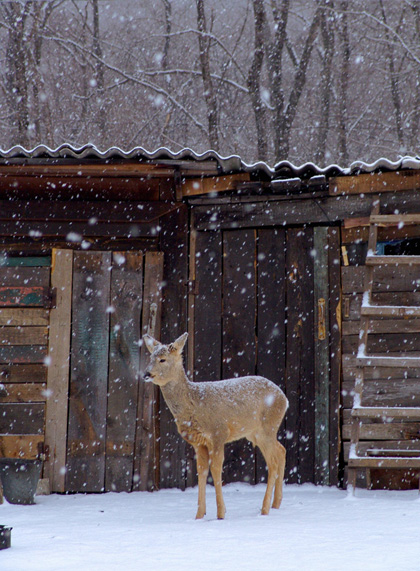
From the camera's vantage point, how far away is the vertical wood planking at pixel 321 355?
7.00 m

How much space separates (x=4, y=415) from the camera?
7.15 meters

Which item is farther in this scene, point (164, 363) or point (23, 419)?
point (23, 419)

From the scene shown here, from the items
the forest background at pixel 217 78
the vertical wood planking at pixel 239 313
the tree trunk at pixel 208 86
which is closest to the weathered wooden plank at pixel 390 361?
the vertical wood planking at pixel 239 313

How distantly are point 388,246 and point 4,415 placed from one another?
475cm

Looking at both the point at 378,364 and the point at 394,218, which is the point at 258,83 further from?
the point at 378,364

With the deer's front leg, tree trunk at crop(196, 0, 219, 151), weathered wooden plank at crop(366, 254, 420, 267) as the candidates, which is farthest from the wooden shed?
tree trunk at crop(196, 0, 219, 151)

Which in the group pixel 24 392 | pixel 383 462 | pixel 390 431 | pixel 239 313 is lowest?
pixel 383 462

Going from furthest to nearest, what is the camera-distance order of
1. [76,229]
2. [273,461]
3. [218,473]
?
[76,229] < [273,461] < [218,473]

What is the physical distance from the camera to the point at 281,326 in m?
7.30

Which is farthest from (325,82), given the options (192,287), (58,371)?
(58,371)

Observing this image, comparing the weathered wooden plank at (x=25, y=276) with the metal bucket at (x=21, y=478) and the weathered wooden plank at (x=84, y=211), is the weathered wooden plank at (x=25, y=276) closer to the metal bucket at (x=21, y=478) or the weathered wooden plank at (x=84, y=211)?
the weathered wooden plank at (x=84, y=211)

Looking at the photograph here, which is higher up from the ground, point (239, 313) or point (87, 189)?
point (87, 189)

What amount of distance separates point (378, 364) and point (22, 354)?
369 centimetres

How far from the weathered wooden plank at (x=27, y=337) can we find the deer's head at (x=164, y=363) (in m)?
2.01
